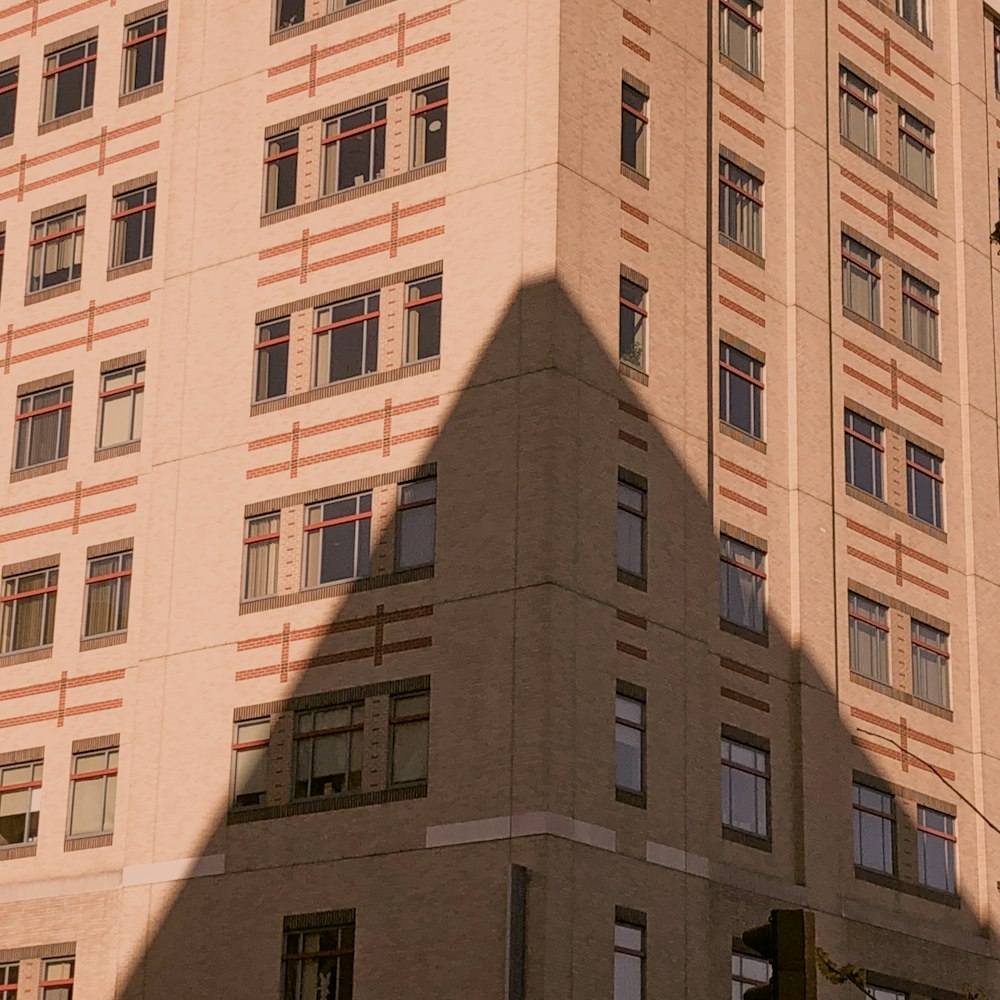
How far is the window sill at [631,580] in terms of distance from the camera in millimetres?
44719

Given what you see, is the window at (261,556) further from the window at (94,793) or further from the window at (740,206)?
the window at (740,206)

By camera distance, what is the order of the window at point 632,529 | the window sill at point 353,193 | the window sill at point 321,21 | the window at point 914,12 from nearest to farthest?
the window at point 632,529, the window sill at point 353,193, the window sill at point 321,21, the window at point 914,12

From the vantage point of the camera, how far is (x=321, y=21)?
50.6 metres

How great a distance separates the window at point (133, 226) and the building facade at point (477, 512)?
207 millimetres

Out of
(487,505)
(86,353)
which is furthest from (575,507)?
(86,353)

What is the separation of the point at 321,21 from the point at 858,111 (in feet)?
50.4

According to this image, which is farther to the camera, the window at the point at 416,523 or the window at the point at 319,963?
the window at the point at 416,523

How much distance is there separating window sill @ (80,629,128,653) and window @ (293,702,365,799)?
19.7ft

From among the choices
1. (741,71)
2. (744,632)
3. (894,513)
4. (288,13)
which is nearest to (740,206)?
(741,71)

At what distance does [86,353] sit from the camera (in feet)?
172

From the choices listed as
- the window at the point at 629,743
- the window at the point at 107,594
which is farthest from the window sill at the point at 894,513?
the window at the point at 107,594

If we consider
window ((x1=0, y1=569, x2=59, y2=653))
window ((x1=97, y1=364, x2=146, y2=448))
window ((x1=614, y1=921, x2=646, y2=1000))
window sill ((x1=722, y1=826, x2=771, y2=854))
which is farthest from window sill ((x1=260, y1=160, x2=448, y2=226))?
window ((x1=614, y1=921, x2=646, y2=1000))

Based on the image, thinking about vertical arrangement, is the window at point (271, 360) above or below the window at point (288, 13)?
below

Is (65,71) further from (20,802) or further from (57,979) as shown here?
(57,979)
